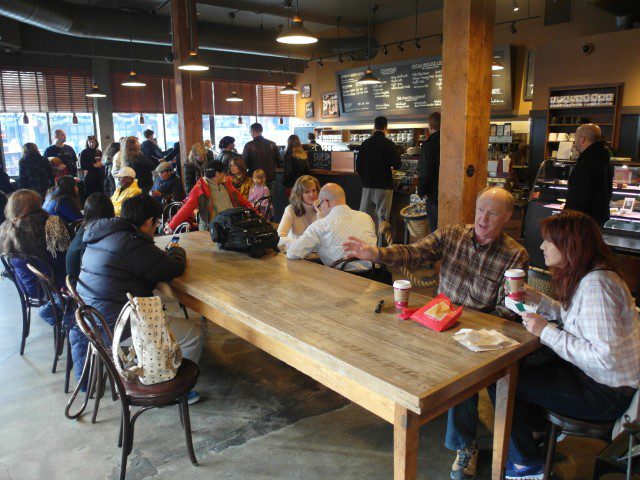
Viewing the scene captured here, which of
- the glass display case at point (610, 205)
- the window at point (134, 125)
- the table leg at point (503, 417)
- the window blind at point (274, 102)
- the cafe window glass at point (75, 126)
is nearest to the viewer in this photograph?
the table leg at point (503, 417)

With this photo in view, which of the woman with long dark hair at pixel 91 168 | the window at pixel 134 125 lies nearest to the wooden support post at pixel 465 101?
the woman with long dark hair at pixel 91 168

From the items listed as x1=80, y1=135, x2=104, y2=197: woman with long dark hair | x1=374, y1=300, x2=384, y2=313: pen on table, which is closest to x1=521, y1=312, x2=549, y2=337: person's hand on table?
x1=374, y1=300, x2=384, y2=313: pen on table

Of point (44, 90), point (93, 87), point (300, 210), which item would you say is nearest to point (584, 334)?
point (300, 210)

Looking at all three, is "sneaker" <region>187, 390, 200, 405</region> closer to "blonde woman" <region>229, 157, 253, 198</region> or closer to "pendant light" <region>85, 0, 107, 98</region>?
"blonde woman" <region>229, 157, 253, 198</region>

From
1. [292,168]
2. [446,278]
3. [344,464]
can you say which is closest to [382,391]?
[344,464]

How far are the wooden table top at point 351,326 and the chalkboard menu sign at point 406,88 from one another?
7.45 m

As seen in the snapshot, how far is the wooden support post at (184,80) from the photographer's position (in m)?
6.89

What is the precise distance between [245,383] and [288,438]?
71cm

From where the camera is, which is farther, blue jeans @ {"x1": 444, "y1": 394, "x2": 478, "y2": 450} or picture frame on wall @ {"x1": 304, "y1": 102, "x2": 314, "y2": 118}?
picture frame on wall @ {"x1": 304, "y1": 102, "x2": 314, "y2": 118}

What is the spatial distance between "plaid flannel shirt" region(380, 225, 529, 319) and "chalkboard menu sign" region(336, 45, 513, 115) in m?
7.36

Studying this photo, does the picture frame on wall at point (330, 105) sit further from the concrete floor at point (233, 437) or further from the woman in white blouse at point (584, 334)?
the woman in white blouse at point (584, 334)

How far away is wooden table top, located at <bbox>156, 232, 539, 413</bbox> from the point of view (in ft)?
5.57

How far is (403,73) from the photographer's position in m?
10.8

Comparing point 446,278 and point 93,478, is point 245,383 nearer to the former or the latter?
point 93,478
